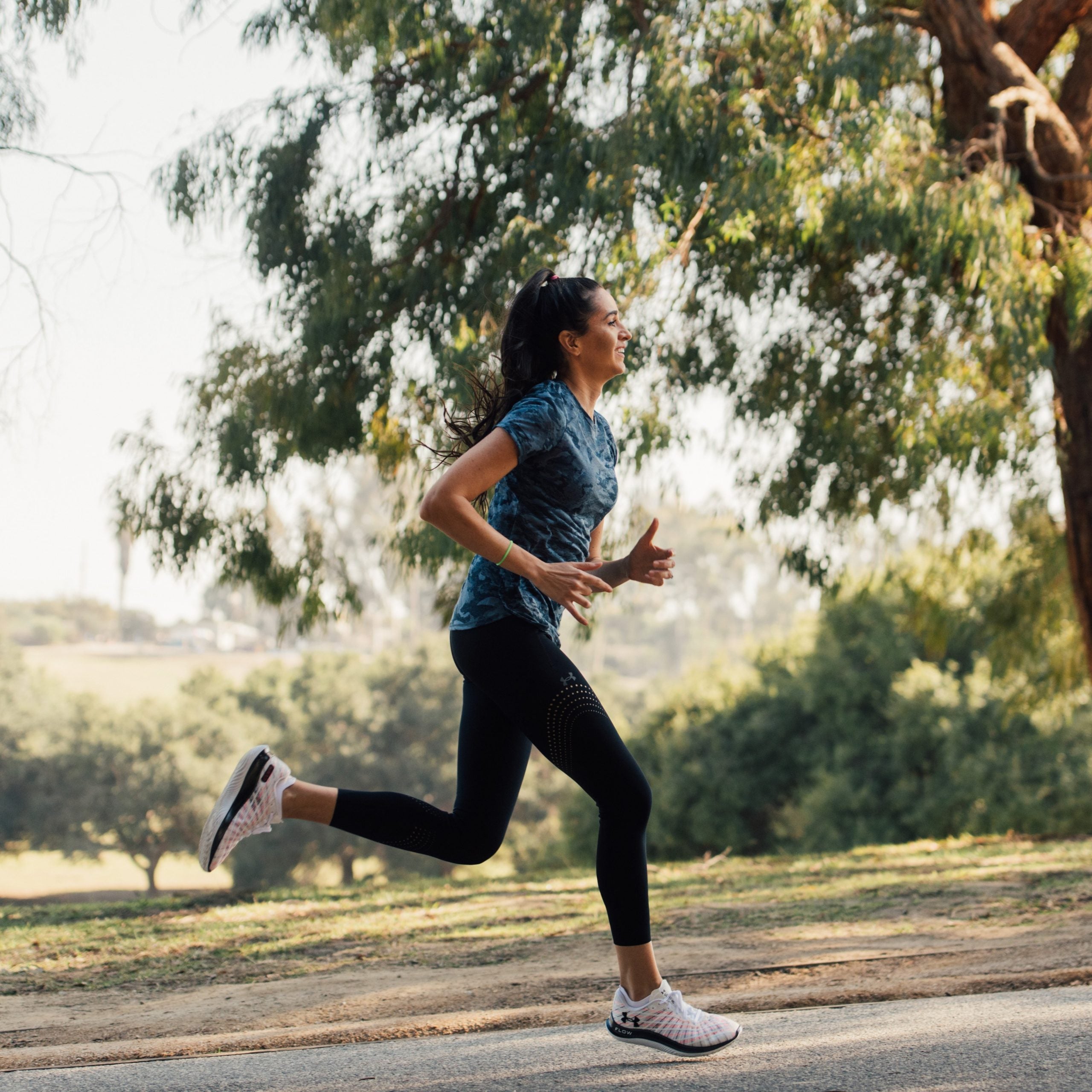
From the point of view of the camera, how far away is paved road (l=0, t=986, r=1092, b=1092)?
2.40 meters

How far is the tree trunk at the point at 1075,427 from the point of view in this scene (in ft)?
24.4

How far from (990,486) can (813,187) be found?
9.55ft

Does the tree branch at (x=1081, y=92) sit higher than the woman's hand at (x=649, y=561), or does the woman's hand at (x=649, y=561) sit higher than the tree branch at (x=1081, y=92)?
the tree branch at (x=1081, y=92)

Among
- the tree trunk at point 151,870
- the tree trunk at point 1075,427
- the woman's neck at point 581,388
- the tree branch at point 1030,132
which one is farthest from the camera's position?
the tree trunk at point 151,870

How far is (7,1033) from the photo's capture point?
3172 millimetres

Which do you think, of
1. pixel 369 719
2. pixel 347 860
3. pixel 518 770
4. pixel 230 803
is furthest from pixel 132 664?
→ pixel 518 770

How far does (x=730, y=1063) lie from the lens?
2.56 meters

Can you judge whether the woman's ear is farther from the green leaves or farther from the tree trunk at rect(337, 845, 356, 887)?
the tree trunk at rect(337, 845, 356, 887)

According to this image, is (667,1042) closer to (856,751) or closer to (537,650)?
(537,650)

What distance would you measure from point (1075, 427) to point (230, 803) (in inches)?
254

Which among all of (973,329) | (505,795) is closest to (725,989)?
(505,795)

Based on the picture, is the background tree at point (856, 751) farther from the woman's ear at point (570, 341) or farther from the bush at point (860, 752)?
the woman's ear at point (570, 341)

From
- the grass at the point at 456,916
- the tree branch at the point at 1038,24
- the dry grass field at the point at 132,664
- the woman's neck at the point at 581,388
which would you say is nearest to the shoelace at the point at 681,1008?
the woman's neck at the point at 581,388

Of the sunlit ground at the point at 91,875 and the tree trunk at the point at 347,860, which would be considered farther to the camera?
the sunlit ground at the point at 91,875
